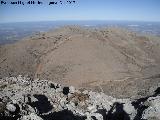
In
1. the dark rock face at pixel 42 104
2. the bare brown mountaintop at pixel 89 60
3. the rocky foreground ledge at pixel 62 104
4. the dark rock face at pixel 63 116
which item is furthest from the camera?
the bare brown mountaintop at pixel 89 60

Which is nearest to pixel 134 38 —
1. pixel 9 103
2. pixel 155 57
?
pixel 155 57

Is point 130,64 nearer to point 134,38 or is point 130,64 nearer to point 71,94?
point 134,38

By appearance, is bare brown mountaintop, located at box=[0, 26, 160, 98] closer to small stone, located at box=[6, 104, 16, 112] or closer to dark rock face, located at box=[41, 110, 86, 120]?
dark rock face, located at box=[41, 110, 86, 120]

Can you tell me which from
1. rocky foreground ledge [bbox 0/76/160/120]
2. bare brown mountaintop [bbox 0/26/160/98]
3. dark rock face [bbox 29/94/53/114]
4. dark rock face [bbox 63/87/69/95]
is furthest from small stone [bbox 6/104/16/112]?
bare brown mountaintop [bbox 0/26/160/98]

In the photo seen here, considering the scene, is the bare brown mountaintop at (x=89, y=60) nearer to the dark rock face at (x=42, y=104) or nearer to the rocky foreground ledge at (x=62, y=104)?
the rocky foreground ledge at (x=62, y=104)

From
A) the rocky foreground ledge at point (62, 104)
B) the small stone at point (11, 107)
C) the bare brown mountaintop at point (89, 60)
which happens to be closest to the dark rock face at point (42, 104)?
the rocky foreground ledge at point (62, 104)

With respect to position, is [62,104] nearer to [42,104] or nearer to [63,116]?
[42,104]
